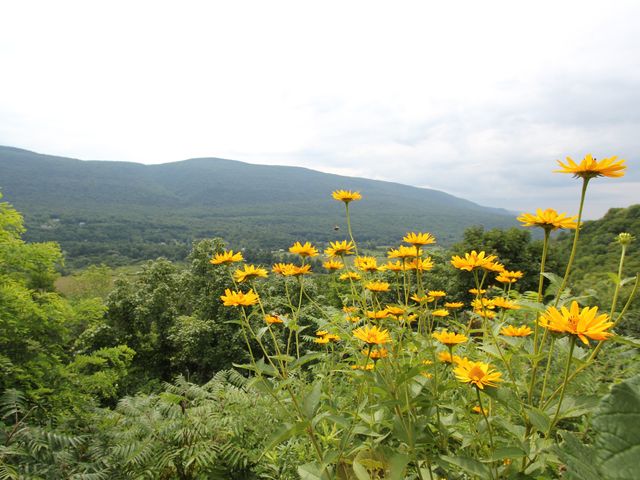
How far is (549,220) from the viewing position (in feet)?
4.54

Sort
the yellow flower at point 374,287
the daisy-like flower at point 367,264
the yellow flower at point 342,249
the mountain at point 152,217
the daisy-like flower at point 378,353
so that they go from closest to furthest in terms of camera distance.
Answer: the daisy-like flower at point 378,353
the yellow flower at point 374,287
the daisy-like flower at point 367,264
the yellow flower at point 342,249
the mountain at point 152,217

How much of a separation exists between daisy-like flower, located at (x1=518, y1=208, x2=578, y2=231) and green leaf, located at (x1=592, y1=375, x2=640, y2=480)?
3.55 feet

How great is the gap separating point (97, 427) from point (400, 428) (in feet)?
13.4

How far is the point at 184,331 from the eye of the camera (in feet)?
36.9

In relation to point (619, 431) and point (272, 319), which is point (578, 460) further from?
point (272, 319)

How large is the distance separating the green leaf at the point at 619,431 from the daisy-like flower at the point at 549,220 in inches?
42.6

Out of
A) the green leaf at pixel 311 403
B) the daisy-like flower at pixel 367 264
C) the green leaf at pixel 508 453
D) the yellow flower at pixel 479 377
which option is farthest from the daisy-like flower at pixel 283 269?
the green leaf at pixel 508 453

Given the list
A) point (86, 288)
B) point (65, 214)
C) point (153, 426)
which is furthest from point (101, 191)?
point (153, 426)

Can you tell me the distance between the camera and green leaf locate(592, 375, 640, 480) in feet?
1.34

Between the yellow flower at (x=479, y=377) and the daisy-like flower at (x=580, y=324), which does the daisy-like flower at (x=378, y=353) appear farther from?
the daisy-like flower at (x=580, y=324)

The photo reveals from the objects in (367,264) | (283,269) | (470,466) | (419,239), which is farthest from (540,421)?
(283,269)

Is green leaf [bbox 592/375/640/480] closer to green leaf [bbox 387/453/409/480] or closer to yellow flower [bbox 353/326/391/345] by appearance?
green leaf [bbox 387/453/409/480]

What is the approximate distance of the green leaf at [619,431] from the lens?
41 cm

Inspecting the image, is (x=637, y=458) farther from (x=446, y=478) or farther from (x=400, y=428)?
(x=446, y=478)
